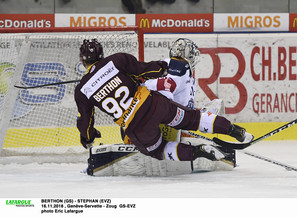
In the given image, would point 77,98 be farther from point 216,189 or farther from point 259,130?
point 259,130

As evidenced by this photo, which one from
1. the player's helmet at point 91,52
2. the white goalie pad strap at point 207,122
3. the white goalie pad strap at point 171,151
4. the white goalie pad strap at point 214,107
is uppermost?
the player's helmet at point 91,52

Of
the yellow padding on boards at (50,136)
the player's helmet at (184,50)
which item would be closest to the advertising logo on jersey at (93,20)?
the yellow padding on boards at (50,136)

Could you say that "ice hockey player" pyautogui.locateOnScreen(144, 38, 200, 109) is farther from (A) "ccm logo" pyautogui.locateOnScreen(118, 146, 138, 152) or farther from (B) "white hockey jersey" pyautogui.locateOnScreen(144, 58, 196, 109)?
(A) "ccm logo" pyautogui.locateOnScreen(118, 146, 138, 152)

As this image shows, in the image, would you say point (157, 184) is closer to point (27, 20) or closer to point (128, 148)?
point (128, 148)

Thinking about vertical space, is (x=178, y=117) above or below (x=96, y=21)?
below

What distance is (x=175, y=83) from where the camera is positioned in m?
5.01

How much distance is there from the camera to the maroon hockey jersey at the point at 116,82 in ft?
15.0

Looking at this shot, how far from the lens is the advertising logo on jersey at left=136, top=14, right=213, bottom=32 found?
8.23 m

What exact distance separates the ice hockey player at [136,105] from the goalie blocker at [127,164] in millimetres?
269

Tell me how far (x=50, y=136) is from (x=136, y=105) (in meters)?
1.92

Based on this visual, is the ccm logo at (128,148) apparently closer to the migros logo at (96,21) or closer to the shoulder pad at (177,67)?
the shoulder pad at (177,67)

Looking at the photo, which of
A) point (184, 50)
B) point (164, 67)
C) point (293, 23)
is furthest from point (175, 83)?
point (293, 23)

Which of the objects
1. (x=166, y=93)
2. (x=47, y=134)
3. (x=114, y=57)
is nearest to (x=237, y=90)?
(x=47, y=134)

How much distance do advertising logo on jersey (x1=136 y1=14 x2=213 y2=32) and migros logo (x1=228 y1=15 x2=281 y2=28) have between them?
0.96ft
